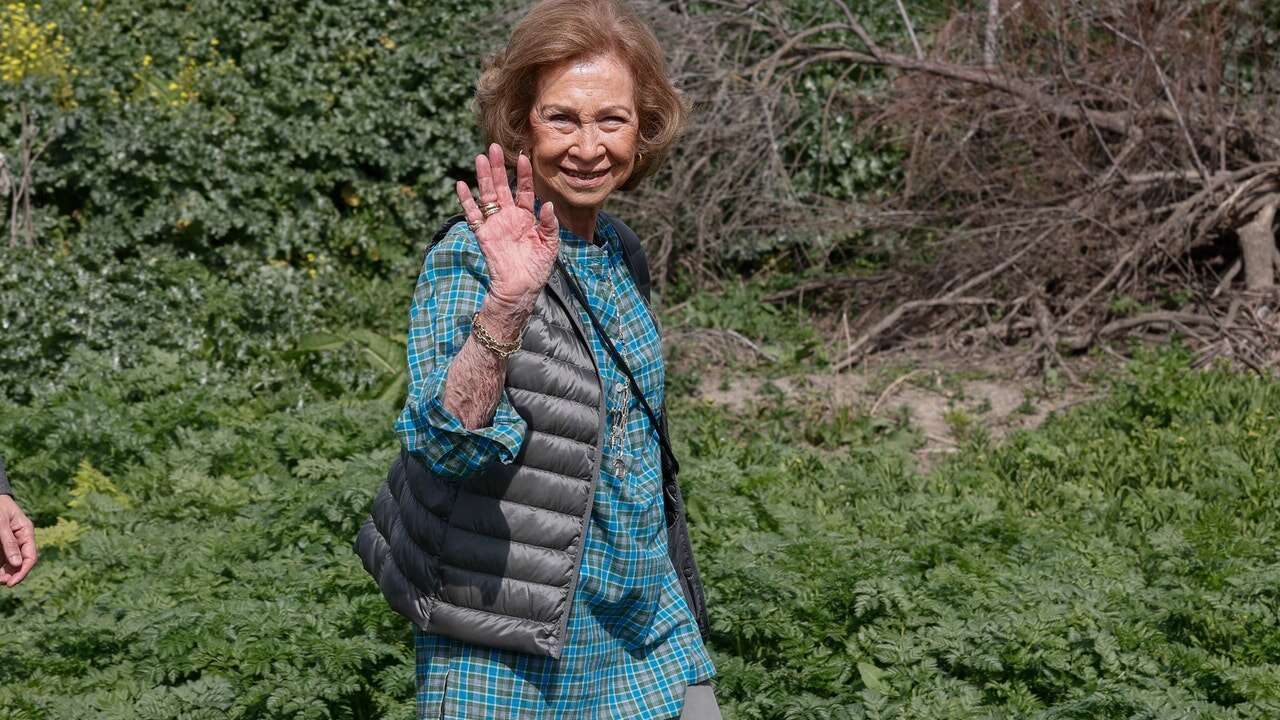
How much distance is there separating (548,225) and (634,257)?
65 centimetres

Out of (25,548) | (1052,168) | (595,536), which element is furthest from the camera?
(1052,168)

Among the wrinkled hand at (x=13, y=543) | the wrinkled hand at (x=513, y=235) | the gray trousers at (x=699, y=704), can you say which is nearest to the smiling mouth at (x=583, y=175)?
the wrinkled hand at (x=513, y=235)

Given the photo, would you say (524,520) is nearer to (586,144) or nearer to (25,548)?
(586,144)

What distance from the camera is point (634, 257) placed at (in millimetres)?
2932

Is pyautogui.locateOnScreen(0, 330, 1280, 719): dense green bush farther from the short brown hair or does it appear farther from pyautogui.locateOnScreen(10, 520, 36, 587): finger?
the short brown hair

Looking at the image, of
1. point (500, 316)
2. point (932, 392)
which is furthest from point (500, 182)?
point (932, 392)

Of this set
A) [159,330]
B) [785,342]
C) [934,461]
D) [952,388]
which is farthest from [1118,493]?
[159,330]

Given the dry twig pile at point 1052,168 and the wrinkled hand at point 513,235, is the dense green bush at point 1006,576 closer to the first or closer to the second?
the dry twig pile at point 1052,168

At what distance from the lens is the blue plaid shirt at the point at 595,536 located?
7.51 feet

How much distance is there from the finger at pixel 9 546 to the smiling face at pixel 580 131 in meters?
1.24

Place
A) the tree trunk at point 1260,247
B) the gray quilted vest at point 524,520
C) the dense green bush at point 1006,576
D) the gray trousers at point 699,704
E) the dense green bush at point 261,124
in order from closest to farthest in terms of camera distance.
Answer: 1. the gray quilted vest at point 524,520
2. the gray trousers at point 699,704
3. the dense green bush at point 1006,576
4. the tree trunk at point 1260,247
5. the dense green bush at point 261,124

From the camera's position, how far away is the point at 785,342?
819 cm

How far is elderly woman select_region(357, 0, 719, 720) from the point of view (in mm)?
2270

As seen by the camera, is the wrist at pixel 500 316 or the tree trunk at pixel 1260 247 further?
the tree trunk at pixel 1260 247
